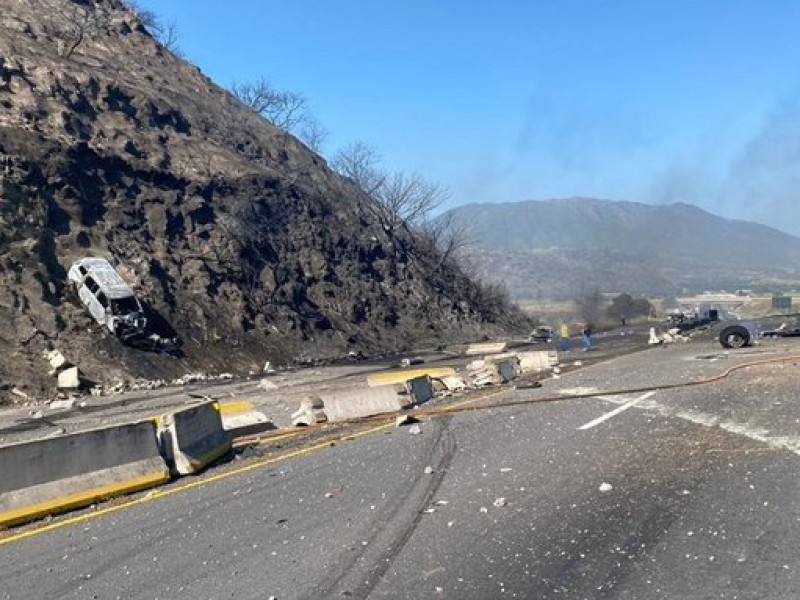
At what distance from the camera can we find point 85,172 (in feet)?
104

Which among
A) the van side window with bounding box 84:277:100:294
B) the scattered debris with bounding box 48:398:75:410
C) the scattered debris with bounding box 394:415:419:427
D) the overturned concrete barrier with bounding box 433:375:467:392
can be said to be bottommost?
the scattered debris with bounding box 394:415:419:427

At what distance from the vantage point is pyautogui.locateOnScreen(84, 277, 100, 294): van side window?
26734 mm

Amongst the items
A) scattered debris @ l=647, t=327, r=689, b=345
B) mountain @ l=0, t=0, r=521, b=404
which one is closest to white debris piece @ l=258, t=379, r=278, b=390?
mountain @ l=0, t=0, r=521, b=404

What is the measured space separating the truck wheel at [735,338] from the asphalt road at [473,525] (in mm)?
14606

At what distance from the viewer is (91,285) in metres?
26.9

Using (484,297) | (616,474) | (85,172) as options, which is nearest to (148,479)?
(616,474)

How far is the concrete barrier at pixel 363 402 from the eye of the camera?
45.3 feet

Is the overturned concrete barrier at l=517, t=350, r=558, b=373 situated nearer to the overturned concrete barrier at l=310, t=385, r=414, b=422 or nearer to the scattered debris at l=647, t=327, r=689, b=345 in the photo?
the overturned concrete barrier at l=310, t=385, r=414, b=422

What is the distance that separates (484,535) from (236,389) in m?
16.5

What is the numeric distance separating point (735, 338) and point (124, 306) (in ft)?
63.0

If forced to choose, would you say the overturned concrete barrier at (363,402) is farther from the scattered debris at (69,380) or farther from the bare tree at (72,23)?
the bare tree at (72,23)

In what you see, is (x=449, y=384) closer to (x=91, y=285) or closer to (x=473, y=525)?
(x=473, y=525)

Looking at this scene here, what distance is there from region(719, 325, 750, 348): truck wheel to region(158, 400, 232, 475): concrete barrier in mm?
18854

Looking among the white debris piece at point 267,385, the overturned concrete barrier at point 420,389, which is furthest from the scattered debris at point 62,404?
the overturned concrete barrier at point 420,389
